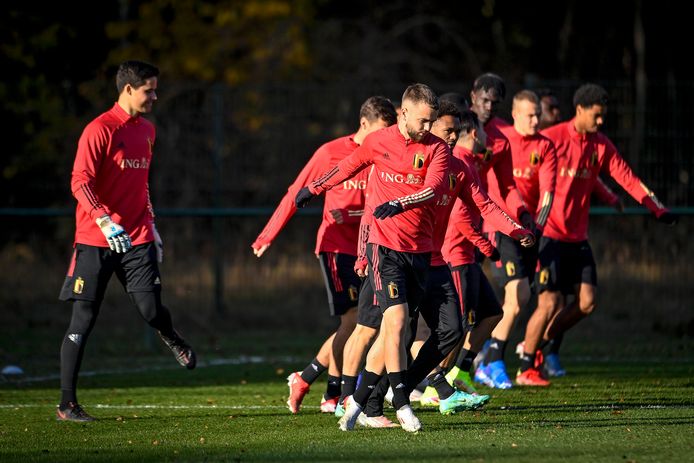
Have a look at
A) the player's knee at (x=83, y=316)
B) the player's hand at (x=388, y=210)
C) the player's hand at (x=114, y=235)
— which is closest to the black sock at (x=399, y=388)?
the player's hand at (x=388, y=210)

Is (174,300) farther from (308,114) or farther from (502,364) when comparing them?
(502,364)

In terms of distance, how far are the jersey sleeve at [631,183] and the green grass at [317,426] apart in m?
1.60

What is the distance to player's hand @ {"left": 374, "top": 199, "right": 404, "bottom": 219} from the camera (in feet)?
28.3

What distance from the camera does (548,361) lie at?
13.4 metres

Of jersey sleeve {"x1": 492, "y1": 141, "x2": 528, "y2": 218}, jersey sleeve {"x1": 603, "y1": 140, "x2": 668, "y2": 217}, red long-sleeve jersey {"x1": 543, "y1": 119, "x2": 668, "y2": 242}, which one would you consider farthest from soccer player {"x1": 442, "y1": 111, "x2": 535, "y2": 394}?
jersey sleeve {"x1": 603, "y1": 140, "x2": 668, "y2": 217}

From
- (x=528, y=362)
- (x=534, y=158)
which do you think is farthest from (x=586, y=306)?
(x=534, y=158)

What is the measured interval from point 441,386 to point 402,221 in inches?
56.6

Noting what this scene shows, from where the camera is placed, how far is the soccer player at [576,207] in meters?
12.6

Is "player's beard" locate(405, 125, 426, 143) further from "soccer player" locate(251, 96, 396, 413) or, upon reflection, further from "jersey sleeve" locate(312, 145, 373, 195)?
"soccer player" locate(251, 96, 396, 413)

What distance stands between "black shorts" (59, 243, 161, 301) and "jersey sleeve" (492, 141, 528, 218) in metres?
3.04

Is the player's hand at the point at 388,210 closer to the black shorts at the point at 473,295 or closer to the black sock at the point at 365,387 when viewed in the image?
the black sock at the point at 365,387

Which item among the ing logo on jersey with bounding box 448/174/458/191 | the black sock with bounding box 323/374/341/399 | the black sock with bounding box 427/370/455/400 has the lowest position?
the black sock with bounding box 323/374/341/399

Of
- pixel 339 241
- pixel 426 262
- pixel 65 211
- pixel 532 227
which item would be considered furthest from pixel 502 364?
pixel 65 211

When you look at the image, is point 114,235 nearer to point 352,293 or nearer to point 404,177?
point 352,293
